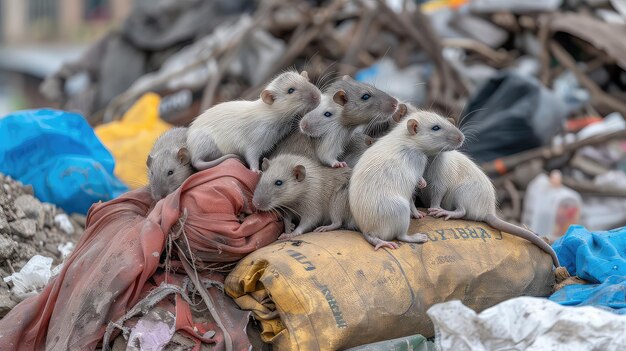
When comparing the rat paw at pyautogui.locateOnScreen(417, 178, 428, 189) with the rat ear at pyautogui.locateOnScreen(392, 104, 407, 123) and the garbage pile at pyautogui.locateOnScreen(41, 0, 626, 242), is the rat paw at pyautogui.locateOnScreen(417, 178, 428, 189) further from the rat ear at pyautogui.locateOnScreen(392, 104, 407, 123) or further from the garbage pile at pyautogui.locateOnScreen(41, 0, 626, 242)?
the garbage pile at pyautogui.locateOnScreen(41, 0, 626, 242)

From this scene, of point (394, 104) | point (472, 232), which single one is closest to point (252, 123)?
point (394, 104)

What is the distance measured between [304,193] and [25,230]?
1479 mm

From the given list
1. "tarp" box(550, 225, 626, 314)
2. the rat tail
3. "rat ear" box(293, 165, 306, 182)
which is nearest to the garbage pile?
"tarp" box(550, 225, 626, 314)

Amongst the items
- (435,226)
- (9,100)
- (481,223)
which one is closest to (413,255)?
(435,226)

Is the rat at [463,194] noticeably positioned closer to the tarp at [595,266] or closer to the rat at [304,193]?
the tarp at [595,266]

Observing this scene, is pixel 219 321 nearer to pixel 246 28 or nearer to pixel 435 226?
pixel 435 226

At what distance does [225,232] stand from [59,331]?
0.73m

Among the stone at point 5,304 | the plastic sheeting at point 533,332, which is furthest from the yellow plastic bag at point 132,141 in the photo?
the plastic sheeting at point 533,332

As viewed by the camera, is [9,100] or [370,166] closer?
[370,166]

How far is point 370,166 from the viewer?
11.2ft

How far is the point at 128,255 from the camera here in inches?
127

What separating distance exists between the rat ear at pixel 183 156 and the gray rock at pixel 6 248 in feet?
3.17

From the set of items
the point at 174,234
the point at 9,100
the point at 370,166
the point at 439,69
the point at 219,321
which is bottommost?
the point at 9,100

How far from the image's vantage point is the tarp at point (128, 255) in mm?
3158
